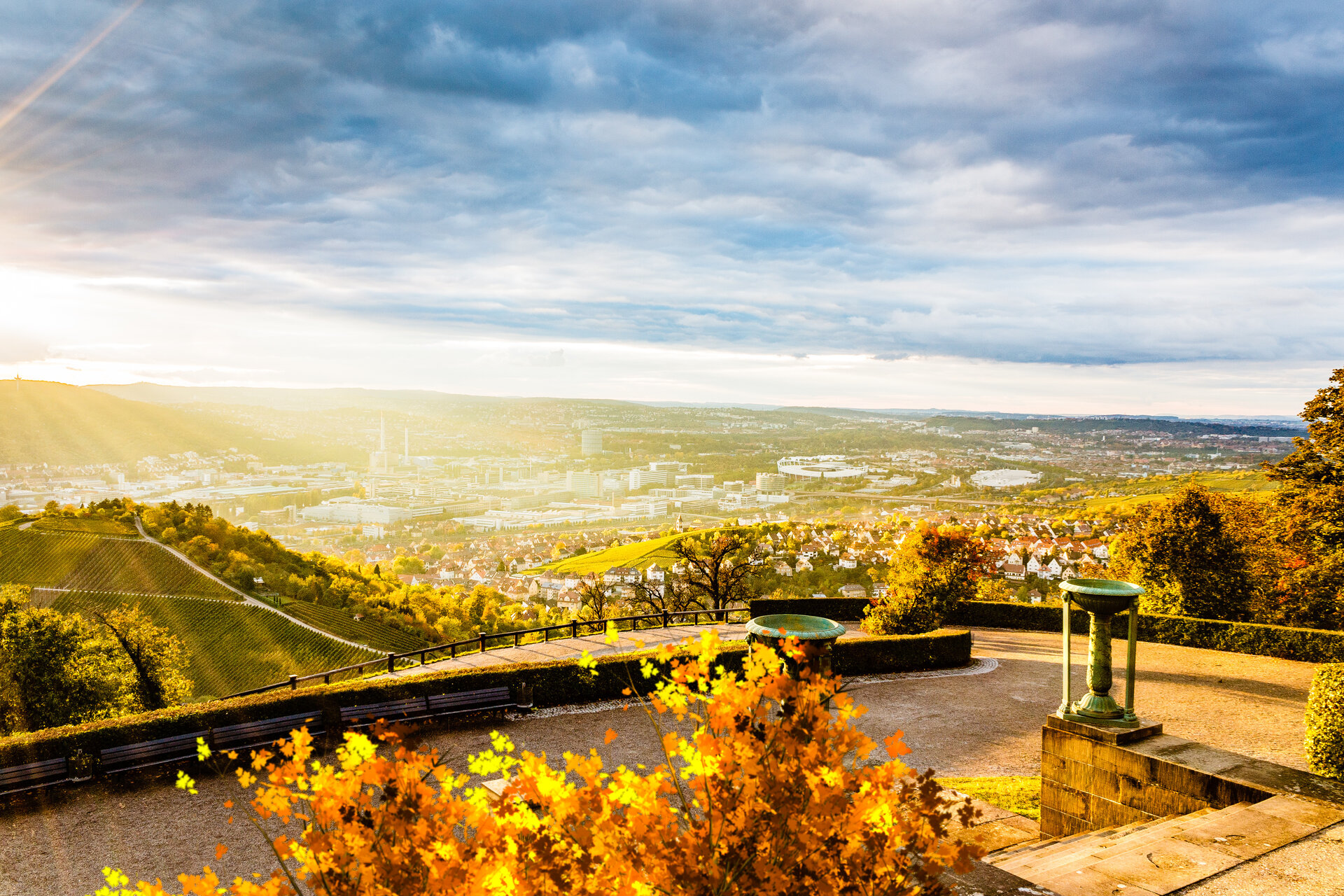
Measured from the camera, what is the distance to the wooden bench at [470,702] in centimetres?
1083

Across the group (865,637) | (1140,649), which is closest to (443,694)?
(865,637)

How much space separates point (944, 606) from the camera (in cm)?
1873

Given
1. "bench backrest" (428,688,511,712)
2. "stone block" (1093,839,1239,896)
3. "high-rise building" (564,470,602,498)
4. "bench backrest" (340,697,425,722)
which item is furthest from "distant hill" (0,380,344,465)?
"stone block" (1093,839,1239,896)

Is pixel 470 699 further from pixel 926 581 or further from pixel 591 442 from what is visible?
pixel 591 442

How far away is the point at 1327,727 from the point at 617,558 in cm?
4457

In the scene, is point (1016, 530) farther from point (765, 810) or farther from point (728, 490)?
point (765, 810)

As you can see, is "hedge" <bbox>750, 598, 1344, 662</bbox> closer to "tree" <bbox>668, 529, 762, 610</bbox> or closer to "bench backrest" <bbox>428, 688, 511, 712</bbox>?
"tree" <bbox>668, 529, 762, 610</bbox>

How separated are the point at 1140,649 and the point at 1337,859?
1358 cm

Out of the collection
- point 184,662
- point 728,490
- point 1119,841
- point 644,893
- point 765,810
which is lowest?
point 184,662

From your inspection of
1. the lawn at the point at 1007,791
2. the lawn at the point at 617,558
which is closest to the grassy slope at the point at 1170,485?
the lawn at the point at 617,558

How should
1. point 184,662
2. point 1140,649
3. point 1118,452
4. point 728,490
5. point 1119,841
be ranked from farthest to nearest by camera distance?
point 1118,452, point 728,490, point 184,662, point 1140,649, point 1119,841

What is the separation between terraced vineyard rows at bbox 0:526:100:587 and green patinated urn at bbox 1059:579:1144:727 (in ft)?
218

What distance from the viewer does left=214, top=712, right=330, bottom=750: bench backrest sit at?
31.4 feet

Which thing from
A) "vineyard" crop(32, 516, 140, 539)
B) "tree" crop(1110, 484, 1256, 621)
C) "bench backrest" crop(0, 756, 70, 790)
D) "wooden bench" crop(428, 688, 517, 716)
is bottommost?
"vineyard" crop(32, 516, 140, 539)
